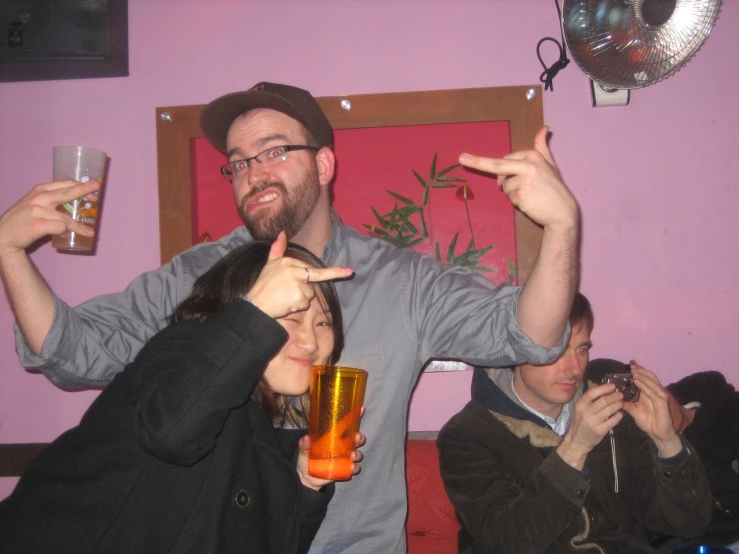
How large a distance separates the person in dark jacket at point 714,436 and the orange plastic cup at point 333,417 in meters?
1.34

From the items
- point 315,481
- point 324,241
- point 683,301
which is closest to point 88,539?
point 315,481

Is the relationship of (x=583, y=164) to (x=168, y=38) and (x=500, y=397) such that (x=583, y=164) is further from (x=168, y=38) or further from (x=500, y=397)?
(x=168, y=38)

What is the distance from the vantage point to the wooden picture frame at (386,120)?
Answer: 2.43 metres

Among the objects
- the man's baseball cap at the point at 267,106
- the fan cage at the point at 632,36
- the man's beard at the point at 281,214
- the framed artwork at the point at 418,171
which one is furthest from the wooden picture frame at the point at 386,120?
the man's beard at the point at 281,214

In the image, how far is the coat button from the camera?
3.77ft

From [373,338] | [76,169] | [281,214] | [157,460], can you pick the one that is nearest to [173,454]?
[157,460]

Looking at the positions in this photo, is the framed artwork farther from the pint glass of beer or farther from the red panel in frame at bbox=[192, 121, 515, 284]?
the pint glass of beer

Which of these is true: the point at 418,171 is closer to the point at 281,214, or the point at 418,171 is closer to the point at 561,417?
the point at 281,214

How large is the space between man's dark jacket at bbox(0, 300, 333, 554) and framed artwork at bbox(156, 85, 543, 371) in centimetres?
Answer: 147

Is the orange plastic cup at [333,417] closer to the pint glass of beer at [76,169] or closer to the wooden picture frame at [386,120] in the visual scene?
the pint glass of beer at [76,169]

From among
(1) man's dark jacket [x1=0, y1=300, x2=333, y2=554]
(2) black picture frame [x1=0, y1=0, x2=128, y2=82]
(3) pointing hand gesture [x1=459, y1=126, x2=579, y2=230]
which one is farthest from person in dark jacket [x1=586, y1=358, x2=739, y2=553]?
(2) black picture frame [x1=0, y1=0, x2=128, y2=82]

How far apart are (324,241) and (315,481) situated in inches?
32.1

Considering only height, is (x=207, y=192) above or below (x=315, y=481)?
above

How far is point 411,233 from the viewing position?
2482 mm
